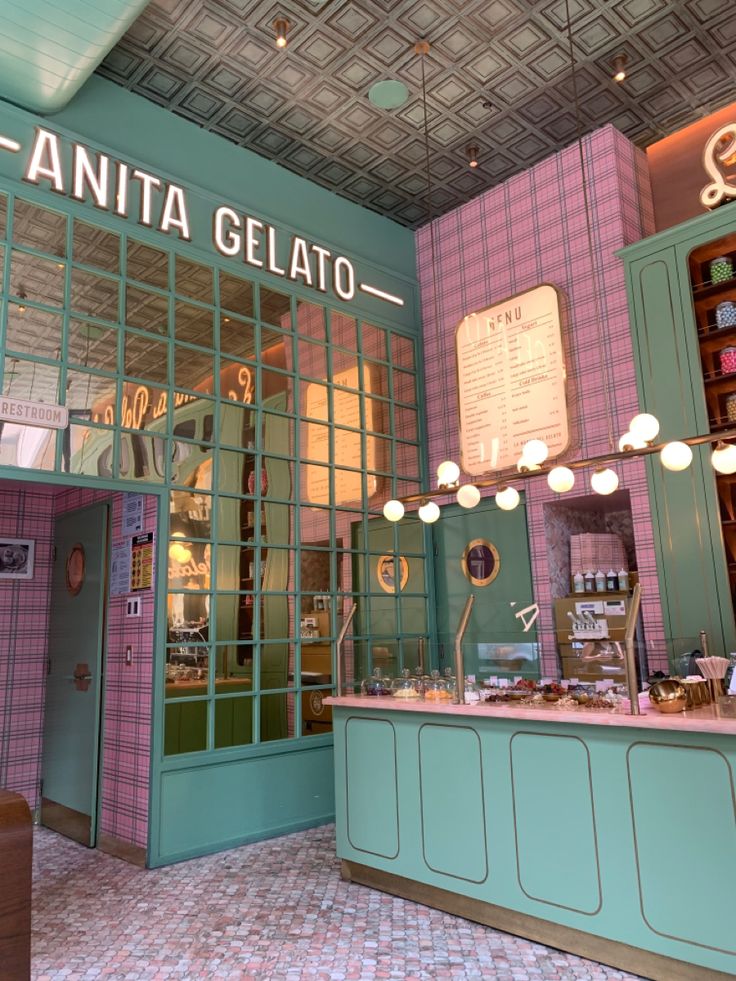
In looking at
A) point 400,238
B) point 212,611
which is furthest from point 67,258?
point 400,238

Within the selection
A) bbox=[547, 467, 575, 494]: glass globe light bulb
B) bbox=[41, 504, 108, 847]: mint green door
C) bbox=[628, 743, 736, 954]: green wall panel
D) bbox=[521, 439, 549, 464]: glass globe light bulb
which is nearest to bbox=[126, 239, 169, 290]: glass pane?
bbox=[41, 504, 108, 847]: mint green door

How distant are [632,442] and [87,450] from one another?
3.21m

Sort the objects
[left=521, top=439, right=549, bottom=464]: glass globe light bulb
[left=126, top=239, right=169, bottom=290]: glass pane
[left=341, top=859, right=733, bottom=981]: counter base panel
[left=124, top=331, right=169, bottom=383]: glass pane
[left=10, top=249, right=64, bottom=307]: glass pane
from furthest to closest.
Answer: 1. [left=126, top=239, right=169, bottom=290]: glass pane
2. [left=124, top=331, right=169, bottom=383]: glass pane
3. [left=10, top=249, right=64, bottom=307]: glass pane
4. [left=521, top=439, right=549, bottom=464]: glass globe light bulb
5. [left=341, top=859, right=733, bottom=981]: counter base panel

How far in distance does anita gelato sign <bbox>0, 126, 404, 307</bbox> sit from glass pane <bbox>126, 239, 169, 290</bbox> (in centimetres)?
17

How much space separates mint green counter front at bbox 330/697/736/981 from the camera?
2.77 metres

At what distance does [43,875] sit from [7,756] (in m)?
1.59

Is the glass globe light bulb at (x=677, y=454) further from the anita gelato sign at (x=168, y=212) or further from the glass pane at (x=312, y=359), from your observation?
the anita gelato sign at (x=168, y=212)

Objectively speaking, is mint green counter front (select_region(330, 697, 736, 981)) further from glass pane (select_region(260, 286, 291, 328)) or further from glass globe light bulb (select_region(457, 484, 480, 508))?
glass pane (select_region(260, 286, 291, 328))

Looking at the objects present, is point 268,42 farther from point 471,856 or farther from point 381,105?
point 471,856

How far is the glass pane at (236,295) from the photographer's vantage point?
5.38 m

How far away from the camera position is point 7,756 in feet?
18.4

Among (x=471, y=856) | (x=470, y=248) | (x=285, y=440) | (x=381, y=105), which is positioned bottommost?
(x=471, y=856)

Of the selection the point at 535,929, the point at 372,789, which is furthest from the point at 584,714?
the point at 372,789

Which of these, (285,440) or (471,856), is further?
(285,440)
